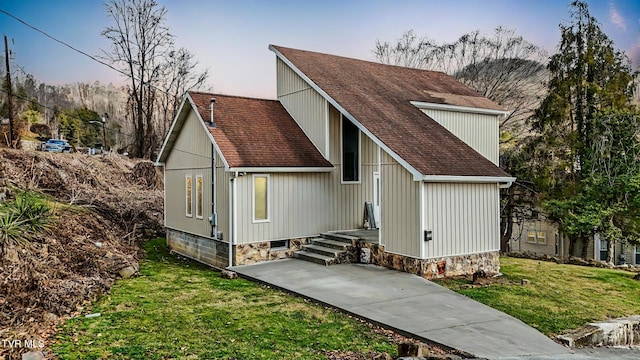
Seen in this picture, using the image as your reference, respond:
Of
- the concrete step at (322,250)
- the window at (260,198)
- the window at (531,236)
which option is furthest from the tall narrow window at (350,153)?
the window at (531,236)

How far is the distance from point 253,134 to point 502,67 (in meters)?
18.2

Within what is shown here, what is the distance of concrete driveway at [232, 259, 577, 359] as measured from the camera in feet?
23.2

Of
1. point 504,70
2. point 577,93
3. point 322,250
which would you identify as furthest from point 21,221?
point 504,70

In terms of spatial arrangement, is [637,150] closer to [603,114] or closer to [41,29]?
[603,114]

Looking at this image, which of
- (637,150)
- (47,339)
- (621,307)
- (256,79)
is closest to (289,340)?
(47,339)

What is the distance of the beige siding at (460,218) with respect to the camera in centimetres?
1131

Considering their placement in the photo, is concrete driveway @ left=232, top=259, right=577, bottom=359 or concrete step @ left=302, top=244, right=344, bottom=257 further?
concrete step @ left=302, top=244, right=344, bottom=257

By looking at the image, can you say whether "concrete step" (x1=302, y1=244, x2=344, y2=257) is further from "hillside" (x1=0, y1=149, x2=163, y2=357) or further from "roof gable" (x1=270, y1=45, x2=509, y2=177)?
"hillside" (x1=0, y1=149, x2=163, y2=357)

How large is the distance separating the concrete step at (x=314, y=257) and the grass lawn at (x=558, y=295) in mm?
2955

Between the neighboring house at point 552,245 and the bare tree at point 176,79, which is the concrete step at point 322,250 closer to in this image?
the neighboring house at point 552,245

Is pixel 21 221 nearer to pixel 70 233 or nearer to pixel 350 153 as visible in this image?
pixel 70 233

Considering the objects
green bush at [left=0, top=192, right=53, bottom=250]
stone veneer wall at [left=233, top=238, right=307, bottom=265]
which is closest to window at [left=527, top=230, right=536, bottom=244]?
stone veneer wall at [left=233, top=238, right=307, bottom=265]

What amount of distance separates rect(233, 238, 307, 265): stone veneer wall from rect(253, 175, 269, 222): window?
0.75m

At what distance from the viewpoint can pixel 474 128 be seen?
16.7 metres
